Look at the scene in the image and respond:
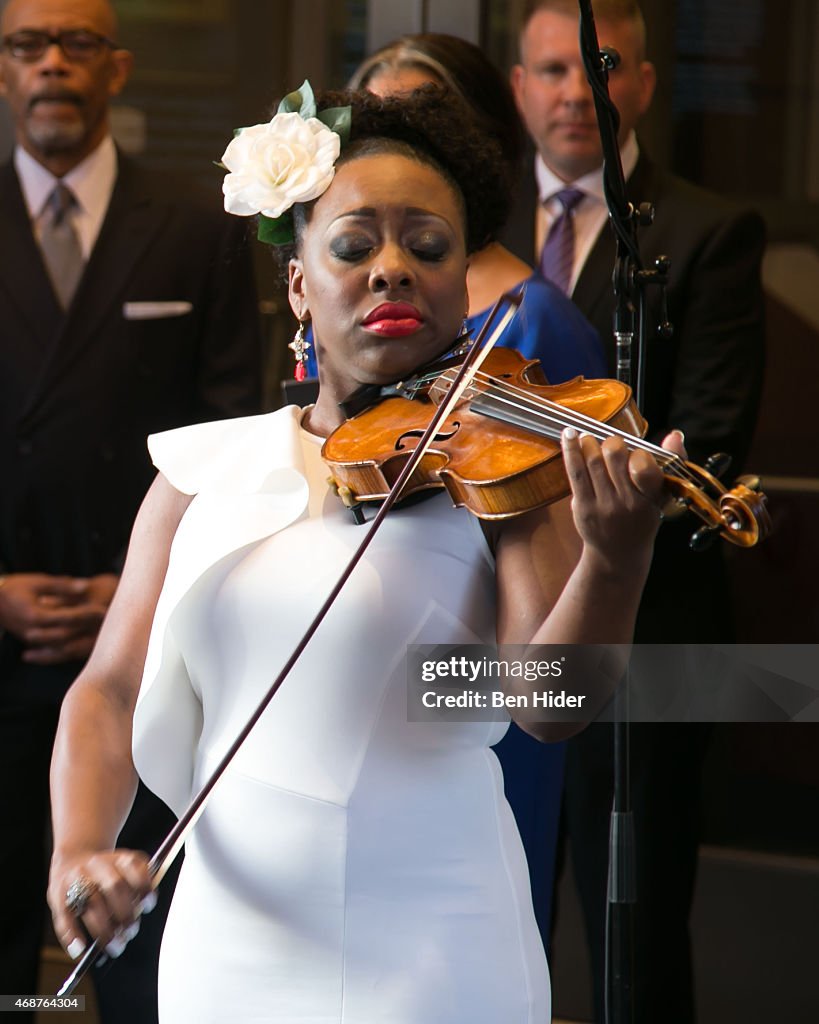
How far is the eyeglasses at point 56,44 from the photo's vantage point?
8.63 ft

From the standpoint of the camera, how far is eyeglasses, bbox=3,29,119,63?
2629 millimetres

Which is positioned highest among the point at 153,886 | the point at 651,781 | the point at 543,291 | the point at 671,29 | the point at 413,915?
the point at 671,29

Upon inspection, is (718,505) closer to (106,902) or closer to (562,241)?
(106,902)

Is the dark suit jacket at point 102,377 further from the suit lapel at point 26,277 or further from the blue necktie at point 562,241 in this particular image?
the blue necktie at point 562,241

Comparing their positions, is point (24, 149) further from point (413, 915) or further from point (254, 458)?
point (413, 915)

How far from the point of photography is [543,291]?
2.02 m

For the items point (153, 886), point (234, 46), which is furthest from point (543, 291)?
point (234, 46)

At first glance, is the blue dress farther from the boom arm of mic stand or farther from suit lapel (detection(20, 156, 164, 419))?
suit lapel (detection(20, 156, 164, 419))

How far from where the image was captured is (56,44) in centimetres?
263

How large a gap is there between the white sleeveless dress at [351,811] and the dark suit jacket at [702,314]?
3.48 ft

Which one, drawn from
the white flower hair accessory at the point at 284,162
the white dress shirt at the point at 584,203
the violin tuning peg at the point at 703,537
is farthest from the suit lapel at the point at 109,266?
the violin tuning peg at the point at 703,537

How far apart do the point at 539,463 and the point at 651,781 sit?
4.31ft

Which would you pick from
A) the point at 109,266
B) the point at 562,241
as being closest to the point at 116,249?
the point at 109,266

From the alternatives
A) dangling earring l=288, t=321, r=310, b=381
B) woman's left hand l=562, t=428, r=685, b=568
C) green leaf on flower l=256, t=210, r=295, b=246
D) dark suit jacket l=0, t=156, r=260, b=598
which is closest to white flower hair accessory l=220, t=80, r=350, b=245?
green leaf on flower l=256, t=210, r=295, b=246
